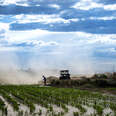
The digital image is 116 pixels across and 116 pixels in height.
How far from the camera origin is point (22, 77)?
224ft

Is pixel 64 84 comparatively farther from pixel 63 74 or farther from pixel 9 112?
pixel 9 112

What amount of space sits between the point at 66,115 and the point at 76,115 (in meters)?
0.53

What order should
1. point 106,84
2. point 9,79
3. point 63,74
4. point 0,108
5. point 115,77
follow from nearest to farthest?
1. point 0,108
2. point 106,84
3. point 115,77
4. point 63,74
5. point 9,79

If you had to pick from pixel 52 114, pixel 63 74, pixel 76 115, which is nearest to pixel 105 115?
pixel 76 115

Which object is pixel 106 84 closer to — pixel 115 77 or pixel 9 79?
pixel 115 77

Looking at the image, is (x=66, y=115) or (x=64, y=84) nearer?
(x=66, y=115)

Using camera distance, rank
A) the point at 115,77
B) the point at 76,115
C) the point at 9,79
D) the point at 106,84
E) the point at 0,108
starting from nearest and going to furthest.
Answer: the point at 76,115 < the point at 0,108 < the point at 106,84 < the point at 115,77 < the point at 9,79

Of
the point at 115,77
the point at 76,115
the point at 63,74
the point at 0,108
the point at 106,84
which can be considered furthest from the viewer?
the point at 63,74

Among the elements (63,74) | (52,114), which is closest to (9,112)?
(52,114)

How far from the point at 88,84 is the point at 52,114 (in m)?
27.4

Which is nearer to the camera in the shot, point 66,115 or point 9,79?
point 66,115

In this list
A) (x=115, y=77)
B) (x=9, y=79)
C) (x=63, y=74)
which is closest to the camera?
(x=115, y=77)

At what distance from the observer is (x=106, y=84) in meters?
39.0

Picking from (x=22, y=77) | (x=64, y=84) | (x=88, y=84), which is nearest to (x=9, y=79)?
(x=22, y=77)
